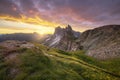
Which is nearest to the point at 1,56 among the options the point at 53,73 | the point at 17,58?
the point at 17,58

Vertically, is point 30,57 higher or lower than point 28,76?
higher

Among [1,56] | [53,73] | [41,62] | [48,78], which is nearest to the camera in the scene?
[48,78]

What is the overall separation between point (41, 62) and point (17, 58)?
32.7 ft

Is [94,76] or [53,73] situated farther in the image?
[94,76]

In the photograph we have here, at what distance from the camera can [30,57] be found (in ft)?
184

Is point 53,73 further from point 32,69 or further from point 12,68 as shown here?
point 12,68

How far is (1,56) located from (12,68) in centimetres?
1176

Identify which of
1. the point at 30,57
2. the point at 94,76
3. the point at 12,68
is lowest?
the point at 94,76

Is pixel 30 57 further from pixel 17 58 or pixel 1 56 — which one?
pixel 1 56

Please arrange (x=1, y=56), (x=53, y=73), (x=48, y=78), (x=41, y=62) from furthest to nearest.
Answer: (x=1, y=56) → (x=41, y=62) → (x=53, y=73) → (x=48, y=78)

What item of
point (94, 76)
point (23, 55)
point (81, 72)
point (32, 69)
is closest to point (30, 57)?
point (23, 55)

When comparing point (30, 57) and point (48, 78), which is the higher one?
point (30, 57)

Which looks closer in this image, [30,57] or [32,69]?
[32,69]

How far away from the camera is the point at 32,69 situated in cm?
4928
